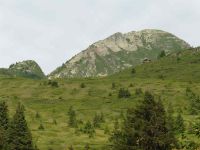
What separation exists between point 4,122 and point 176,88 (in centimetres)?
9521

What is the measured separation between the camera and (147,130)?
92.0ft

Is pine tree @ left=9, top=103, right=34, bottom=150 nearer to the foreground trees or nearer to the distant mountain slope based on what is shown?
the foreground trees

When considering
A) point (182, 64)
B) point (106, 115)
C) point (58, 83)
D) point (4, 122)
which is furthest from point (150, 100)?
point (182, 64)

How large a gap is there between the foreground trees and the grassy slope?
42829 millimetres

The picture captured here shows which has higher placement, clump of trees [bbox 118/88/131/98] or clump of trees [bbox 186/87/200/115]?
clump of trees [bbox 118/88/131/98]

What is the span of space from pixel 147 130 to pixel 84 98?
113 metres

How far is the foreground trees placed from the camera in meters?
27.9

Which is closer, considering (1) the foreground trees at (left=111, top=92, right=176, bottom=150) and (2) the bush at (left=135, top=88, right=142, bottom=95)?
(1) the foreground trees at (left=111, top=92, right=176, bottom=150)

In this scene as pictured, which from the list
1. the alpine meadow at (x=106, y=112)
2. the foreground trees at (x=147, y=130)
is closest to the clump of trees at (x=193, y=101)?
the alpine meadow at (x=106, y=112)

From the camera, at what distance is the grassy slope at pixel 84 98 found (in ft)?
271

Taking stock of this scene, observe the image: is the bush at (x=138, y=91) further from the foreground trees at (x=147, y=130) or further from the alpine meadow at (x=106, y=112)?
the foreground trees at (x=147, y=130)

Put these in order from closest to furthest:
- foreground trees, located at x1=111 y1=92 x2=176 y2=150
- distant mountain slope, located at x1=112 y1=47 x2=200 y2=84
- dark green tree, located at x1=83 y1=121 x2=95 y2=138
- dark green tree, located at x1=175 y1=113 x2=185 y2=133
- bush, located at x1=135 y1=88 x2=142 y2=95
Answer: dark green tree, located at x1=175 y1=113 x2=185 y2=133
foreground trees, located at x1=111 y1=92 x2=176 y2=150
dark green tree, located at x1=83 y1=121 x2=95 y2=138
bush, located at x1=135 y1=88 x2=142 y2=95
distant mountain slope, located at x1=112 y1=47 x2=200 y2=84

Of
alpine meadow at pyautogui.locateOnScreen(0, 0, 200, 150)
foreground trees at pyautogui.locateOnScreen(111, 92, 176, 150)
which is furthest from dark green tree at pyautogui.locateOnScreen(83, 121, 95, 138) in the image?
A: foreground trees at pyautogui.locateOnScreen(111, 92, 176, 150)

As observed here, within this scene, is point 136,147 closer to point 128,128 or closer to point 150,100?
point 128,128
